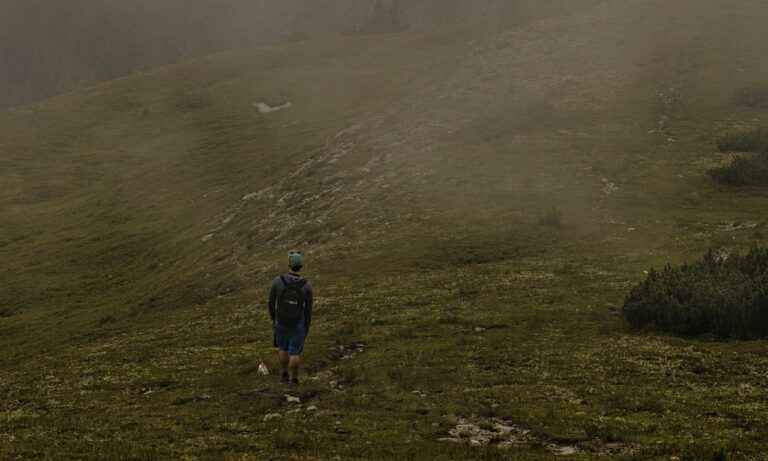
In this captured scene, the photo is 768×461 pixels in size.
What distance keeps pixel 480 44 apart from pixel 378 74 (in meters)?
39.7

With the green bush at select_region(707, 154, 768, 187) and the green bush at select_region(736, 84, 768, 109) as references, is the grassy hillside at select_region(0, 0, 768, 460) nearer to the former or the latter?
the green bush at select_region(736, 84, 768, 109)

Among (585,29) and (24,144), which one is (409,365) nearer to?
(585,29)

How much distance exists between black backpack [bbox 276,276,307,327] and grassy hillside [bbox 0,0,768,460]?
3.04m

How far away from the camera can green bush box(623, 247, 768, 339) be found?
27859mm

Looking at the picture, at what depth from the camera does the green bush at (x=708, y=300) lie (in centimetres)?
2786

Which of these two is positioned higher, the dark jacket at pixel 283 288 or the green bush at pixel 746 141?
the dark jacket at pixel 283 288

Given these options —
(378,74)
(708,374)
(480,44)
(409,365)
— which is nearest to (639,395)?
(708,374)

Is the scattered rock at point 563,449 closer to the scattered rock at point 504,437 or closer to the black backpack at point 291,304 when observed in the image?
the scattered rock at point 504,437

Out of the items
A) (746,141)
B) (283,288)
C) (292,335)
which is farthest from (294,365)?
(746,141)

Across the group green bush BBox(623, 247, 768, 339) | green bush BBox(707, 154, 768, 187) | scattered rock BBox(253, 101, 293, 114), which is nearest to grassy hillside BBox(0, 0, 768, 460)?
green bush BBox(623, 247, 768, 339)

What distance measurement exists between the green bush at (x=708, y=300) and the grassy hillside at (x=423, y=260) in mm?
1304

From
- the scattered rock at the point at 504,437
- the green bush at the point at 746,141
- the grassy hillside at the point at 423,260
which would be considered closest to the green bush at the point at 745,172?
the grassy hillside at the point at 423,260

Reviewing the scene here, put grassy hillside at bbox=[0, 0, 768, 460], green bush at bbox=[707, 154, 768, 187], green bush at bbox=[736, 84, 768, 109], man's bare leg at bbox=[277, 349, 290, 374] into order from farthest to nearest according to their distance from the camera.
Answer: green bush at bbox=[736, 84, 768, 109] < green bush at bbox=[707, 154, 768, 187] < man's bare leg at bbox=[277, 349, 290, 374] < grassy hillside at bbox=[0, 0, 768, 460]

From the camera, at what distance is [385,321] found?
116 ft
